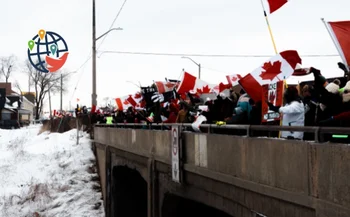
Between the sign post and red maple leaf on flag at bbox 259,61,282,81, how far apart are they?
10.5ft

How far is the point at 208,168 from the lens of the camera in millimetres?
9469

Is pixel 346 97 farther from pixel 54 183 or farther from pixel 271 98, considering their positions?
pixel 54 183

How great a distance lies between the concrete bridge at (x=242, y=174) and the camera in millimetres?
5613

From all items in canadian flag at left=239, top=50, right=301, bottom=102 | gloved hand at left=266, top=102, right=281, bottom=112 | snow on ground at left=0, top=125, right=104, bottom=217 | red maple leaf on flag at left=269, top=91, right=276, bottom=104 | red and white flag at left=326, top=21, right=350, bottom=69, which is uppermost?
red and white flag at left=326, top=21, right=350, bottom=69

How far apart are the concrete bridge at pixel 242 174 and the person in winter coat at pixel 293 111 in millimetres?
306

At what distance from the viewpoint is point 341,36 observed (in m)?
6.80

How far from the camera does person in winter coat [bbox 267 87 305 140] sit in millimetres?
6754

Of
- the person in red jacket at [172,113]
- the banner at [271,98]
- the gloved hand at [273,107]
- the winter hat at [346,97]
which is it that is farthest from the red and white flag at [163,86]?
the winter hat at [346,97]

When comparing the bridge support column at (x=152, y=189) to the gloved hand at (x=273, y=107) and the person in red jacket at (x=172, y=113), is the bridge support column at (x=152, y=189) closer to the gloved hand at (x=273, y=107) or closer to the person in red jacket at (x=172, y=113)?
the person in red jacket at (x=172, y=113)

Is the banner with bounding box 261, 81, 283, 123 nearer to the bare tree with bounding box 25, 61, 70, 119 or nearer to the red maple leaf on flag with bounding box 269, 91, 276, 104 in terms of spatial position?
the red maple leaf on flag with bounding box 269, 91, 276, 104

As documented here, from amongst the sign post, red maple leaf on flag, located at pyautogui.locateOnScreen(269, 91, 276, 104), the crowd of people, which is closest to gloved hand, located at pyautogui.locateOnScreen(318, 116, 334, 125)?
the crowd of people

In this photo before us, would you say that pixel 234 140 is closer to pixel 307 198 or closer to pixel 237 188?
pixel 237 188

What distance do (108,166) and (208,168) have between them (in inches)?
536

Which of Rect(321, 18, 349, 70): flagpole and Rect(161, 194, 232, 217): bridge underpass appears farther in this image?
Rect(161, 194, 232, 217): bridge underpass
